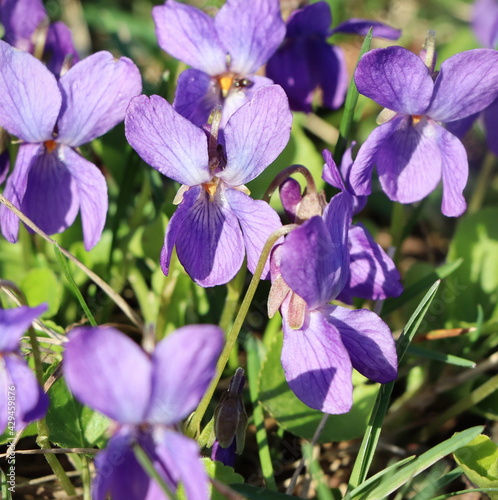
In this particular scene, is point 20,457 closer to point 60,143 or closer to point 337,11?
point 60,143

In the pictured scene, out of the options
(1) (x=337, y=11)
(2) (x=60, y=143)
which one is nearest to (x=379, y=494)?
(2) (x=60, y=143)

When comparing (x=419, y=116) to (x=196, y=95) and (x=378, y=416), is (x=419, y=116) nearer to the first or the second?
(x=196, y=95)

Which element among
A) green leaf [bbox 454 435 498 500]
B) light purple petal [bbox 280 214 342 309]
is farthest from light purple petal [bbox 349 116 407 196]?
green leaf [bbox 454 435 498 500]

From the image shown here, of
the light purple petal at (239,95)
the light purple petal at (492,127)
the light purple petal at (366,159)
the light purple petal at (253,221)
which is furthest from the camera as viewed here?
the light purple petal at (492,127)

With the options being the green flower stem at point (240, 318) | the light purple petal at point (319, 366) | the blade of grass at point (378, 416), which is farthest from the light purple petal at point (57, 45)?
the blade of grass at point (378, 416)

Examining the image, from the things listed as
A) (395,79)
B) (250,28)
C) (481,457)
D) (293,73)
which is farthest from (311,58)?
(481,457)

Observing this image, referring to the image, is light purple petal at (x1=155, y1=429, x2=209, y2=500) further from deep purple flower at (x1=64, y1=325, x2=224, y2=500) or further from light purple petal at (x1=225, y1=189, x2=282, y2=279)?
light purple petal at (x1=225, y1=189, x2=282, y2=279)

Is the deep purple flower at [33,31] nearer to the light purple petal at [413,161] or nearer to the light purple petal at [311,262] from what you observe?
the light purple petal at [413,161]
